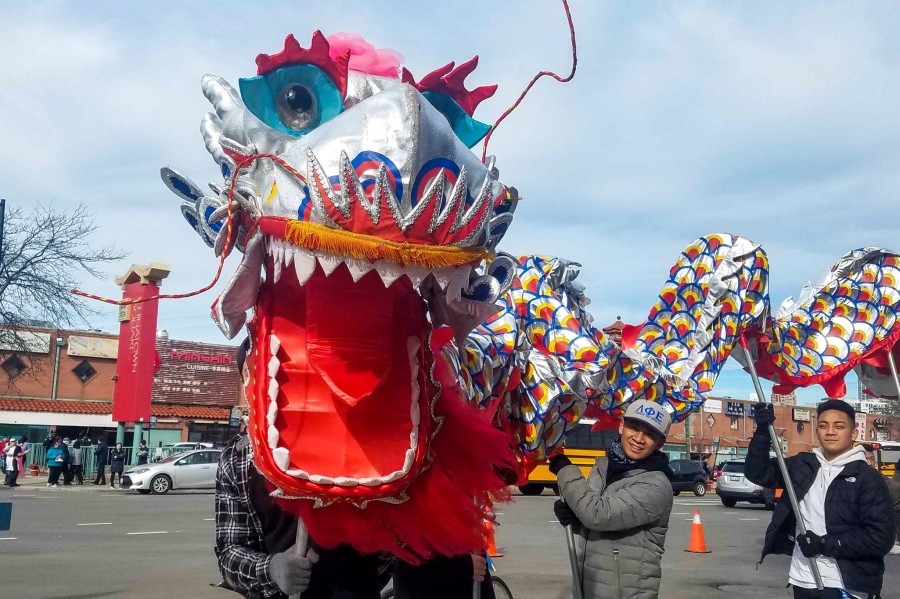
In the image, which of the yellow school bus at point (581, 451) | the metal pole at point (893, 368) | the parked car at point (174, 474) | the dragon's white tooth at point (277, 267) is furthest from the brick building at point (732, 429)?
the dragon's white tooth at point (277, 267)

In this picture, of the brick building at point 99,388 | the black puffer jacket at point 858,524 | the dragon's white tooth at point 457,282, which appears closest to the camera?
the dragon's white tooth at point 457,282

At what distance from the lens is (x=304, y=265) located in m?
2.15

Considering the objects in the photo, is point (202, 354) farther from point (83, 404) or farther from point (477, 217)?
point (477, 217)

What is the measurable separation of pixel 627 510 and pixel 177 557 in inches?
262

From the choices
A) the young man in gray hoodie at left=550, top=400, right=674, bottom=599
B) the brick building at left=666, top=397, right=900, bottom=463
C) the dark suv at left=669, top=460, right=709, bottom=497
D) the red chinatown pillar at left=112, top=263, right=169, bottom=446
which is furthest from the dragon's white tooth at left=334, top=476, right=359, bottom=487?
the brick building at left=666, top=397, right=900, bottom=463

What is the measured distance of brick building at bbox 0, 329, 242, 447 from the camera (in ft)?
95.1

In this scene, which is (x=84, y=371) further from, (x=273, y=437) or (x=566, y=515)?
(x=273, y=437)

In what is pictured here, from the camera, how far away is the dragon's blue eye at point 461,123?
2750 mm

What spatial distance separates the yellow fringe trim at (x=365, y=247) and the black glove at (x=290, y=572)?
86 cm

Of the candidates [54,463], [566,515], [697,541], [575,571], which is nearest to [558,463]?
[566,515]

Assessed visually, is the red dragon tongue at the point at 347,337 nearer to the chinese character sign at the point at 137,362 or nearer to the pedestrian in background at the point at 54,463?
the pedestrian in background at the point at 54,463

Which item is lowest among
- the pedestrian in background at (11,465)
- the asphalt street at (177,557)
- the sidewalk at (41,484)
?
the sidewalk at (41,484)

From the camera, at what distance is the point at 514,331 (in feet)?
13.0

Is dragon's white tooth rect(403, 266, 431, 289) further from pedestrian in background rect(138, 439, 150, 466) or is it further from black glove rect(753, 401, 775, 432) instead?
pedestrian in background rect(138, 439, 150, 466)
